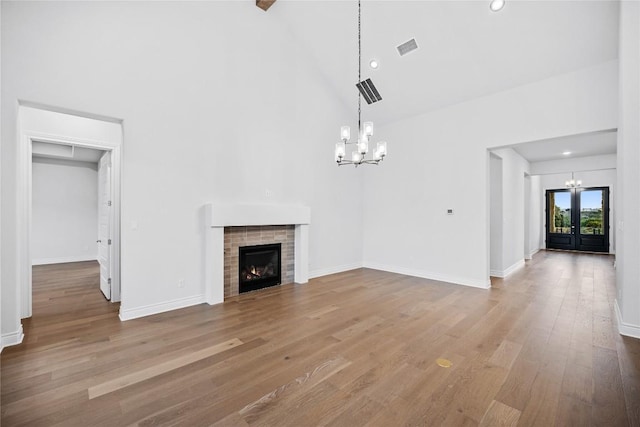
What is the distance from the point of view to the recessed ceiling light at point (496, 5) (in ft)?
11.9

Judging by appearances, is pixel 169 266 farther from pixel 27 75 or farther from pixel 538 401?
pixel 538 401

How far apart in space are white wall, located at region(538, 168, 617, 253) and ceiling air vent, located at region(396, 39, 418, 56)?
8279mm

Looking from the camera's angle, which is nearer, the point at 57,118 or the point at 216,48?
the point at 57,118

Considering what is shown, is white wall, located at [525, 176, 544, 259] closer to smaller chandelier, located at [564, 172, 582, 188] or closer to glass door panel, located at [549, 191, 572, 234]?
glass door panel, located at [549, 191, 572, 234]

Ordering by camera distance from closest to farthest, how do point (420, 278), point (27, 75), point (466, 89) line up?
point (27, 75)
point (466, 89)
point (420, 278)

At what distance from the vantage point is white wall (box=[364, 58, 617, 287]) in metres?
4.05

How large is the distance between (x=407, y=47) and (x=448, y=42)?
659 mm

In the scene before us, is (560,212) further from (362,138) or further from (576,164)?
(362,138)

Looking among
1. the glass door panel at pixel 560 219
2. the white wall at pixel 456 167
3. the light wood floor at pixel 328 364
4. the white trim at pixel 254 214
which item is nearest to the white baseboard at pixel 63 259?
the light wood floor at pixel 328 364

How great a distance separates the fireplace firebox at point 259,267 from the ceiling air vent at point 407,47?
413 cm

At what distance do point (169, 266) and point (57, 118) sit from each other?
2563 millimetres

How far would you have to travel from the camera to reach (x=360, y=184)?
694cm

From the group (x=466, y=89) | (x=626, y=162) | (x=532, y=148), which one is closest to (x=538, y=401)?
(x=626, y=162)

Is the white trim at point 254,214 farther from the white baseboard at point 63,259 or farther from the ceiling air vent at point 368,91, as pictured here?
the white baseboard at point 63,259
